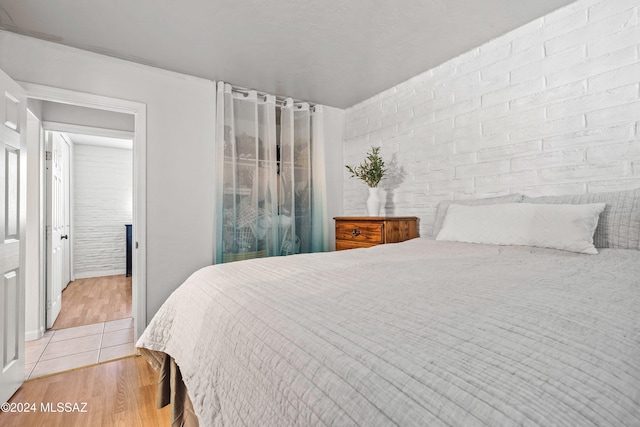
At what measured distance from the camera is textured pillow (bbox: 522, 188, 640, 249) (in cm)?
150

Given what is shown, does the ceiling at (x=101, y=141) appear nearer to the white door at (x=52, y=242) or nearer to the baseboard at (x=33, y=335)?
the white door at (x=52, y=242)

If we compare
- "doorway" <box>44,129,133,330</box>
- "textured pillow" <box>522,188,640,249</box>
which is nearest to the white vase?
"textured pillow" <box>522,188,640,249</box>

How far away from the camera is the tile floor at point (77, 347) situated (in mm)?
2266

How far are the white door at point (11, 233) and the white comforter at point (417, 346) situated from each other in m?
1.44

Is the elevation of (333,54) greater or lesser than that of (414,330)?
greater

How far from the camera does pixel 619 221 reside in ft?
5.05

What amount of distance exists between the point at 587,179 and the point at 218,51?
2.66m

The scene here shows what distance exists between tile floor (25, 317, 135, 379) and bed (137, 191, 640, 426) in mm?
1691

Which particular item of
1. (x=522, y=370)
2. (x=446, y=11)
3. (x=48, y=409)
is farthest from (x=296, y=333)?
(x=446, y=11)

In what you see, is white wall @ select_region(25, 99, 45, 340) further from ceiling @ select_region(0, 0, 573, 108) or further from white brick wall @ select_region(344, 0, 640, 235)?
white brick wall @ select_region(344, 0, 640, 235)

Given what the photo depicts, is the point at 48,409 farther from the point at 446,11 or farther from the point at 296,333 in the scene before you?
the point at 446,11

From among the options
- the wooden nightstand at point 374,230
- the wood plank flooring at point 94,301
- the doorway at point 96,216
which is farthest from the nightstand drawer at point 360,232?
the doorway at point 96,216

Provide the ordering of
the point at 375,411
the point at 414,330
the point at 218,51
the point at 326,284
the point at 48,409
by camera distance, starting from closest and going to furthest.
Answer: the point at 375,411
the point at 414,330
the point at 326,284
the point at 48,409
the point at 218,51

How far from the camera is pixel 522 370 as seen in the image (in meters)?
0.45
